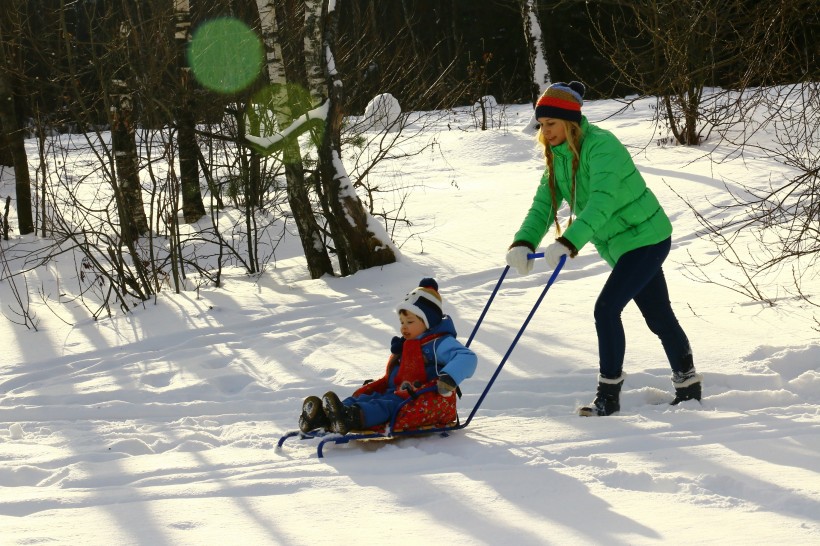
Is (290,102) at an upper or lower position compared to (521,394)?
upper

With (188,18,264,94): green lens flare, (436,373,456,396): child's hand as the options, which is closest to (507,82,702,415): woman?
(436,373,456,396): child's hand

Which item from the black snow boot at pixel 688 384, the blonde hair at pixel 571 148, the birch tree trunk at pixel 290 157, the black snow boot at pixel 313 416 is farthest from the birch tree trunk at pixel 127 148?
the black snow boot at pixel 688 384

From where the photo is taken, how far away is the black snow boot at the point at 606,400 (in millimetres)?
4703

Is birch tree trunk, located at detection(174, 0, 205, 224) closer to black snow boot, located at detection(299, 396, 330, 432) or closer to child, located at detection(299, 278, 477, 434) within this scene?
child, located at detection(299, 278, 477, 434)

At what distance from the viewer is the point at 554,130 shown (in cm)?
449

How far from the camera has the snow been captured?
3467mm

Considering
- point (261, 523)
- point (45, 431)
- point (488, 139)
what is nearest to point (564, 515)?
point (261, 523)

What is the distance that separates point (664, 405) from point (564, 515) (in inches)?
62.4

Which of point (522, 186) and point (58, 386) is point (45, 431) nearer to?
point (58, 386)

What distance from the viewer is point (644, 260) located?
448 cm

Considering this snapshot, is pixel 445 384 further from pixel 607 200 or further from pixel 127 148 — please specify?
pixel 127 148

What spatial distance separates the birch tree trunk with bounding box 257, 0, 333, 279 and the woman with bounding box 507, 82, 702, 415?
401 cm

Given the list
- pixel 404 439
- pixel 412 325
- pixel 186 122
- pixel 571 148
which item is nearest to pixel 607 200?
pixel 571 148

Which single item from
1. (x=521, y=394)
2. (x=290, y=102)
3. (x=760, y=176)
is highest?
(x=290, y=102)
